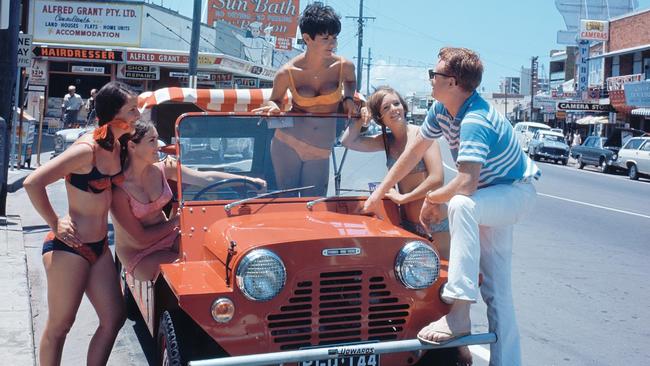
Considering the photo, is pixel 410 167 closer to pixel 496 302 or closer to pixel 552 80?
pixel 496 302

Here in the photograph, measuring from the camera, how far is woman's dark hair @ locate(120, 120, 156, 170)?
4.64m

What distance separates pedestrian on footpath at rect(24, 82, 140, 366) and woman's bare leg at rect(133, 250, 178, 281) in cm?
22

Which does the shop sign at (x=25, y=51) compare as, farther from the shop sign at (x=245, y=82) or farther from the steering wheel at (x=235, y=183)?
the shop sign at (x=245, y=82)

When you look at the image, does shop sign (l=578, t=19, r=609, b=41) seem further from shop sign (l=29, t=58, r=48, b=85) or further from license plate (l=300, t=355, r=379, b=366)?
license plate (l=300, t=355, r=379, b=366)

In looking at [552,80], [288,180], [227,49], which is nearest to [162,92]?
[288,180]

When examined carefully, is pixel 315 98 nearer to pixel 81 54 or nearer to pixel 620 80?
pixel 81 54

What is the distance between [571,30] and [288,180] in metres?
60.1

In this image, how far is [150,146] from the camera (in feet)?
16.0

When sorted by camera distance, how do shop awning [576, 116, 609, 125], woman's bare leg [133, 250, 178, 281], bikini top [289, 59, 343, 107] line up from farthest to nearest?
shop awning [576, 116, 609, 125] → bikini top [289, 59, 343, 107] → woman's bare leg [133, 250, 178, 281]

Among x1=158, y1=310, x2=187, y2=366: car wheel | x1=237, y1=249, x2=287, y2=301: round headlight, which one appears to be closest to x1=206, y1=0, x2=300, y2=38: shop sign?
x1=158, y1=310, x2=187, y2=366: car wheel

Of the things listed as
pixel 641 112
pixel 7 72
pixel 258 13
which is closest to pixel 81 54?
pixel 258 13

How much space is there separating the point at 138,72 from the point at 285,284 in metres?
32.2

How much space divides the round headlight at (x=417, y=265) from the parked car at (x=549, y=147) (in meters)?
37.2

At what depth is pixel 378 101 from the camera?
5.13 meters
